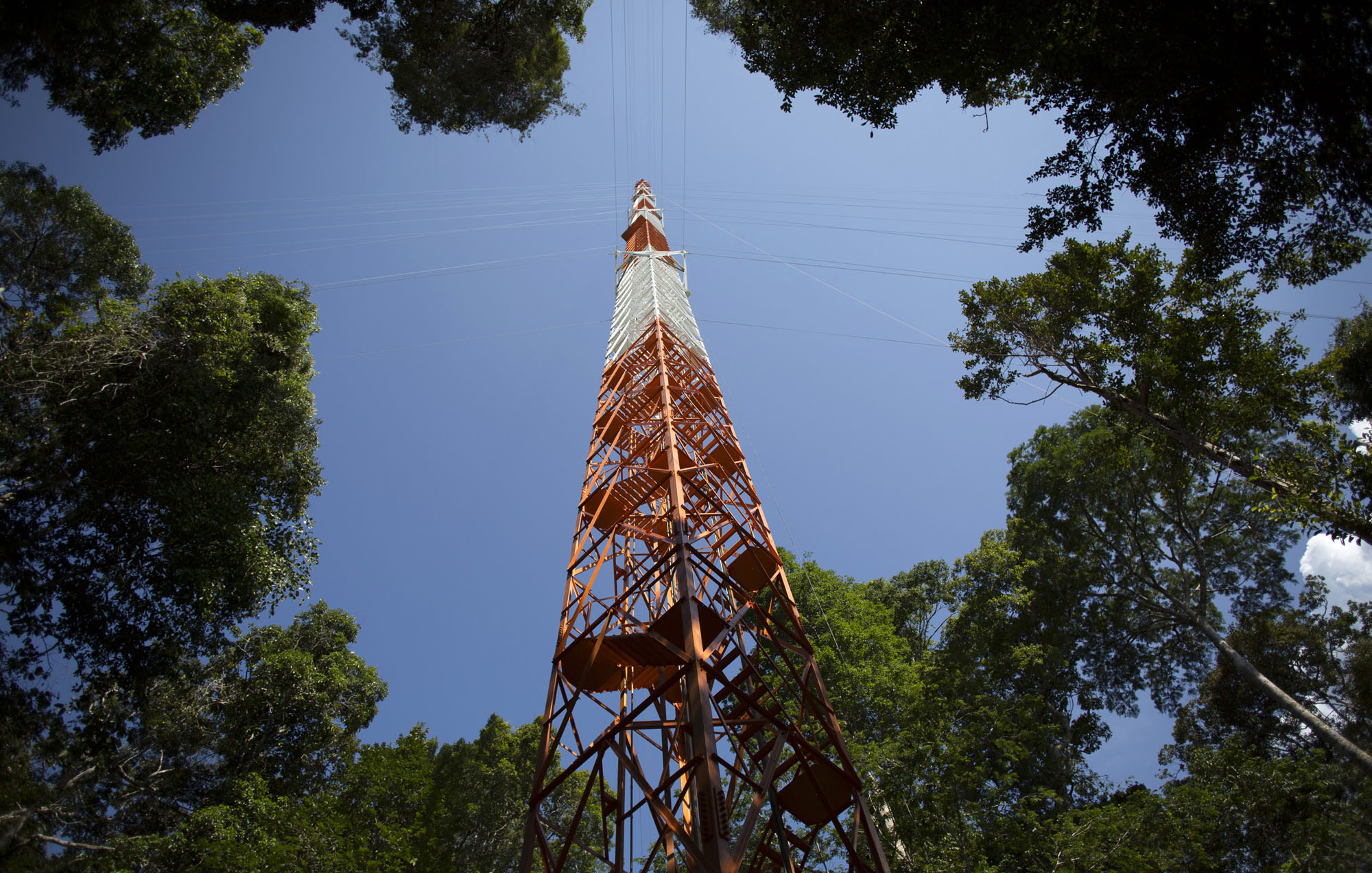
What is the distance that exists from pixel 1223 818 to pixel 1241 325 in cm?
795

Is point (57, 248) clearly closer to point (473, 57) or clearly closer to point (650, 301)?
point (473, 57)

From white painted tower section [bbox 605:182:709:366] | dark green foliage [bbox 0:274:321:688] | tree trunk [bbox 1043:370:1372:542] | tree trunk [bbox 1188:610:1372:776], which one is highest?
white painted tower section [bbox 605:182:709:366]

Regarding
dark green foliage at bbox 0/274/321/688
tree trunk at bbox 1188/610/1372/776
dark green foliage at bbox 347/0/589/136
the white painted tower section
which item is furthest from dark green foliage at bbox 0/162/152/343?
tree trunk at bbox 1188/610/1372/776

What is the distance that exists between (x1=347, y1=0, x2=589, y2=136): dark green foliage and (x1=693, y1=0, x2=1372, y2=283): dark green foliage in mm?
4444

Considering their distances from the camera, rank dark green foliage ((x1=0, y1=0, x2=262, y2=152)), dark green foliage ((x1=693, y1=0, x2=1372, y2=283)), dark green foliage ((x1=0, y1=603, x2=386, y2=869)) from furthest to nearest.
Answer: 1. dark green foliage ((x1=0, y1=603, x2=386, y2=869))
2. dark green foliage ((x1=0, y1=0, x2=262, y2=152))
3. dark green foliage ((x1=693, y1=0, x2=1372, y2=283))

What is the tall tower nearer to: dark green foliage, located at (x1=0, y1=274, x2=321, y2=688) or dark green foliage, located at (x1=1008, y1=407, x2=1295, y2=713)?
dark green foliage, located at (x1=0, y1=274, x2=321, y2=688)

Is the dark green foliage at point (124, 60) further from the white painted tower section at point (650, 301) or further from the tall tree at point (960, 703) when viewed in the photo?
the tall tree at point (960, 703)

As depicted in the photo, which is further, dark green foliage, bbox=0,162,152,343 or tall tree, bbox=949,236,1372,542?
dark green foliage, bbox=0,162,152,343

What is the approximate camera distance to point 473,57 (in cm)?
1098

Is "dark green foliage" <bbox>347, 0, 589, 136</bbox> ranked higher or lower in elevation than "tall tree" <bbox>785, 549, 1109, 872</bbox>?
higher

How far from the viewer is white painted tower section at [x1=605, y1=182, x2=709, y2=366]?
12.6 meters

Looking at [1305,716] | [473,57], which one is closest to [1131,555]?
[1305,716]

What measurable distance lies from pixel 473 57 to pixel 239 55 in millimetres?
4266

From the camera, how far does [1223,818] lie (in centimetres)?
1055
